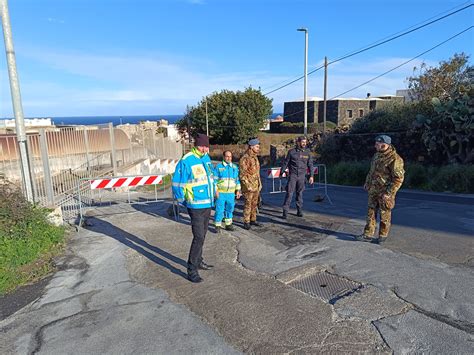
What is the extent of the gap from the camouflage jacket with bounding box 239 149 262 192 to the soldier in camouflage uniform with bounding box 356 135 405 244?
2.19m

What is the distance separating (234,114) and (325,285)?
119ft

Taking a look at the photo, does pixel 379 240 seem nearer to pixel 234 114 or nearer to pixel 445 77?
pixel 445 77

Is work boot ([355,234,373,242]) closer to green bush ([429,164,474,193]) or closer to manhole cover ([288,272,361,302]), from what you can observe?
manhole cover ([288,272,361,302])

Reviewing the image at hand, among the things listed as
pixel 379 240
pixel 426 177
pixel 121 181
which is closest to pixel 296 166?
pixel 379 240

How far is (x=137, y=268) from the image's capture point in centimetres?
527

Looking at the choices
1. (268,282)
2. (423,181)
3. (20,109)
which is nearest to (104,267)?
(268,282)

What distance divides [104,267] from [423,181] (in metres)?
11.2

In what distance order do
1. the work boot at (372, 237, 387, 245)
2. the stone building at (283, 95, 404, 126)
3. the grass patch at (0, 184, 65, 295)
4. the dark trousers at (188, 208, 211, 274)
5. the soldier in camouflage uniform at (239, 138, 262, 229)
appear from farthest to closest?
the stone building at (283, 95, 404, 126) → the soldier in camouflage uniform at (239, 138, 262, 229) → the work boot at (372, 237, 387, 245) → the grass patch at (0, 184, 65, 295) → the dark trousers at (188, 208, 211, 274)

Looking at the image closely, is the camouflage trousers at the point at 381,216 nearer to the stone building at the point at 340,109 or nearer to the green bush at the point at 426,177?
the green bush at the point at 426,177

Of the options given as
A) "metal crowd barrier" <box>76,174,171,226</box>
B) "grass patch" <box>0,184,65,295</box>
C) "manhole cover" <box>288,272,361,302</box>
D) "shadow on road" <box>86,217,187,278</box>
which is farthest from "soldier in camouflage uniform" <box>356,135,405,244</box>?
"grass patch" <box>0,184,65,295</box>

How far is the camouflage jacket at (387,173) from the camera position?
17.7 feet

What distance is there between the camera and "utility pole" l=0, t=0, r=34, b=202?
621 cm

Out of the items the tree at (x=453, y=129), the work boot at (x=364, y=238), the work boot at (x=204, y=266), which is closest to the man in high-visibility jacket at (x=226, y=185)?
the work boot at (x=204, y=266)

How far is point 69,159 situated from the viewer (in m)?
11.4
